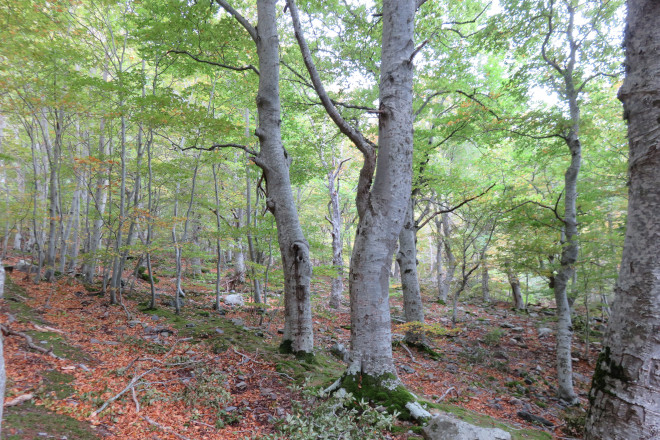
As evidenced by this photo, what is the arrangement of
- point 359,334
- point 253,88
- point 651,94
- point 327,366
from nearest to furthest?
point 651,94
point 359,334
point 327,366
point 253,88

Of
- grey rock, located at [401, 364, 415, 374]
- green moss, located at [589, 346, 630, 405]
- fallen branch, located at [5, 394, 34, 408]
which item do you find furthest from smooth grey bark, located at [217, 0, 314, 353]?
green moss, located at [589, 346, 630, 405]

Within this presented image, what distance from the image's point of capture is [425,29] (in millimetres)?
7059

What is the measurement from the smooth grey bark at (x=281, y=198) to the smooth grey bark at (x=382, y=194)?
1778 millimetres

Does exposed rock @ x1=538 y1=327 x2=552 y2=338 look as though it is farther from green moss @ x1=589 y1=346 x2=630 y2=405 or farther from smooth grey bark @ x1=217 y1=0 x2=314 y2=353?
green moss @ x1=589 y1=346 x2=630 y2=405

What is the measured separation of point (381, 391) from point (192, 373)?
9.76 feet

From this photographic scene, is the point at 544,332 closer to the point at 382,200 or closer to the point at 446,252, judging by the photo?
the point at 446,252

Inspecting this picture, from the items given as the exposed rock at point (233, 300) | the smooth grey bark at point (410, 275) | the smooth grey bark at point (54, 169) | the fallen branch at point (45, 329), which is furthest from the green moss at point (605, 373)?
the smooth grey bark at point (54, 169)

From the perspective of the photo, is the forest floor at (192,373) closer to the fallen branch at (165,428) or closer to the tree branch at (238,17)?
the fallen branch at (165,428)

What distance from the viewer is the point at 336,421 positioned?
291 cm

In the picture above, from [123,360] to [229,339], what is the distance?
1.79m

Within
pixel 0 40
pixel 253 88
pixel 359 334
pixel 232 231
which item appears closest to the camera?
pixel 359 334

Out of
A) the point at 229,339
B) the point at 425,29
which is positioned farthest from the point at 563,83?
the point at 229,339

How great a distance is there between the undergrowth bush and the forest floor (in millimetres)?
191

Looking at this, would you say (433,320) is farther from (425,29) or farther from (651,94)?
(651,94)
